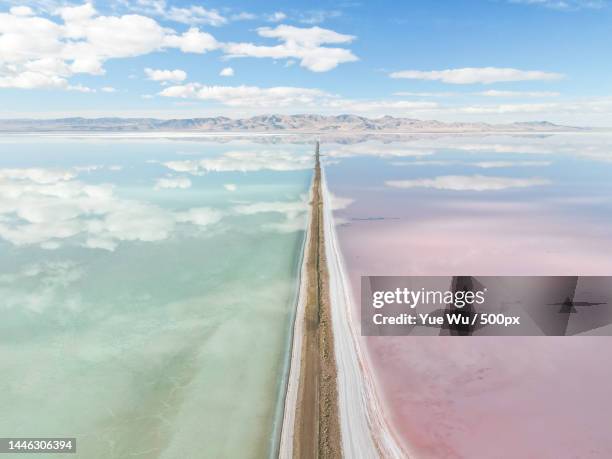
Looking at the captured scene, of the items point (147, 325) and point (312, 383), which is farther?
point (147, 325)

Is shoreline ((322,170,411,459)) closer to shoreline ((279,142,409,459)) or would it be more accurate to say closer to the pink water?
shoreline ((279,142,409,459))

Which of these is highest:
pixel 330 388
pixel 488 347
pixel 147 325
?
pixel 488 347

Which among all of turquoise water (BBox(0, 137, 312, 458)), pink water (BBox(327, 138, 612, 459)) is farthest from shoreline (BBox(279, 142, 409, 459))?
turquoise water (BBox(0, 137, 312, 458))

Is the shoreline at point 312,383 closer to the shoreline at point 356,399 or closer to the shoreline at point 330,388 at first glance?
the shoreline at point 330,388

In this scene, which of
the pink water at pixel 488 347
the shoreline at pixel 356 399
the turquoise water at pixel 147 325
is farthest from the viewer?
A: the turquoise water at pixel 147 325

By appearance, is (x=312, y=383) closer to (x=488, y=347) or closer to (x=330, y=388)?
(x=330, y=388)

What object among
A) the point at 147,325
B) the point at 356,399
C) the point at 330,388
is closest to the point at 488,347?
the point at 356,399

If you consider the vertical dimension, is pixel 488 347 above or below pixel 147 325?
above

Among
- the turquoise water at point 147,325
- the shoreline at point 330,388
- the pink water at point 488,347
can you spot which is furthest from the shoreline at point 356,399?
the turquoise water at point 147,325

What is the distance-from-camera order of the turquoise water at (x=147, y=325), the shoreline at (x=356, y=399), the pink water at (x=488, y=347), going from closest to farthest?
the shoreline at (x=356, y=399), the pink water at (x=488, y=347), the turquoise water at (x=147, y=325)
